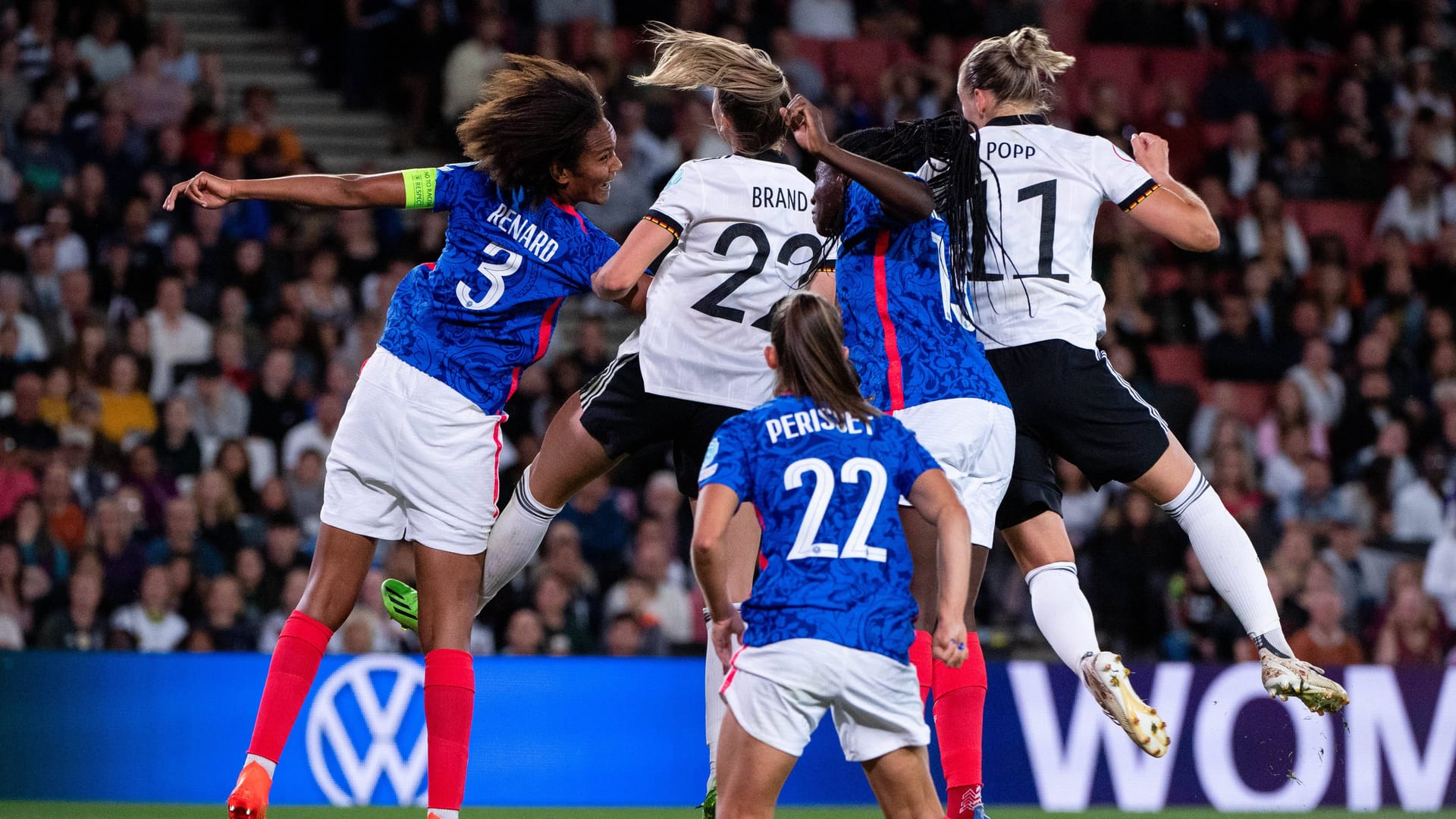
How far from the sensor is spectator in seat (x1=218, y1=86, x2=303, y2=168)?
39.8ft

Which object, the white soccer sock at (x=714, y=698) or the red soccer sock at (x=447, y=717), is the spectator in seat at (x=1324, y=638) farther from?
the red soccer sock at (x=447, y=717)

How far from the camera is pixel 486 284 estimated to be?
5.39m

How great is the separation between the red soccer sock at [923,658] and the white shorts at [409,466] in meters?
1.33

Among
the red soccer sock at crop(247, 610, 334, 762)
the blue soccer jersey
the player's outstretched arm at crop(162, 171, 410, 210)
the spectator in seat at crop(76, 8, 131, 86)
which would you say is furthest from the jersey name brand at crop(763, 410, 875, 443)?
the spectator in seat at crop(76, 8, 131, 86)

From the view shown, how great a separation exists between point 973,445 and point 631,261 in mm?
1097

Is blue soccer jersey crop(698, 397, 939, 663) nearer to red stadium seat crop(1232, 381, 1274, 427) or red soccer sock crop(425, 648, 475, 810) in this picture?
red soccer sock crop(425, 648, 475, 810)

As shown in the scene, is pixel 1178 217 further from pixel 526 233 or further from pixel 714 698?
pixel 714 698

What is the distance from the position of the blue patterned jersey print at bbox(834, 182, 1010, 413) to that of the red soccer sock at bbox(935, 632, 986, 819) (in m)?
0.83

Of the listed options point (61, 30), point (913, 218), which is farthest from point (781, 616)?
point (61, 30)

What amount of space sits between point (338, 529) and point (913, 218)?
6.31 ft

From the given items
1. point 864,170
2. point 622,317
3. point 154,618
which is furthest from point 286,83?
point 864,170

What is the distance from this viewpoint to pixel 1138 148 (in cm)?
555

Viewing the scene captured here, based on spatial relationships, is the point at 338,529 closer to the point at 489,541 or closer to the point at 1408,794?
the point at 489,541

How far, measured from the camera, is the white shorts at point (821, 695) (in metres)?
4.20
